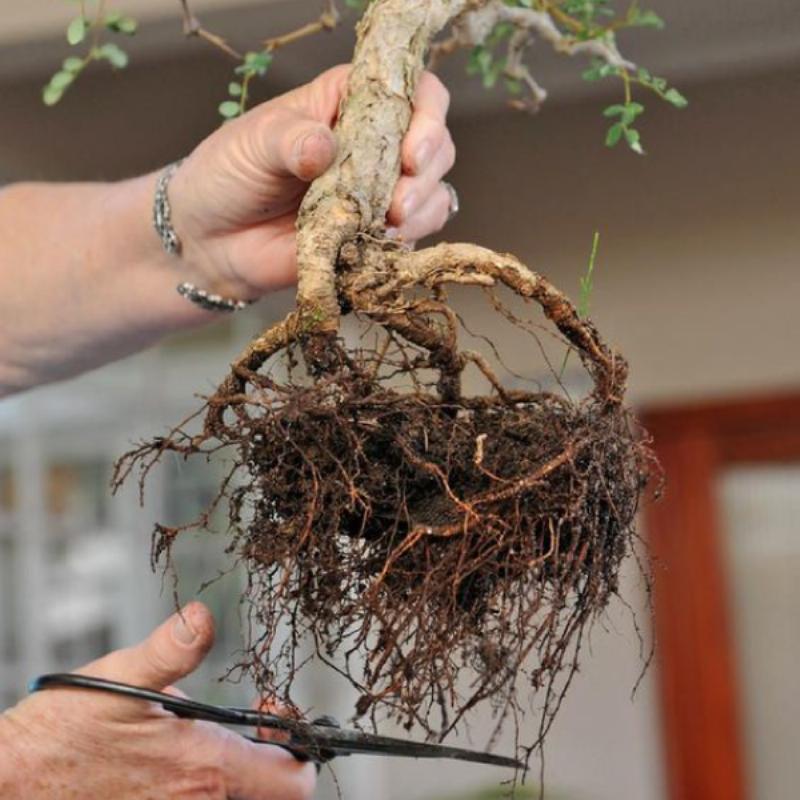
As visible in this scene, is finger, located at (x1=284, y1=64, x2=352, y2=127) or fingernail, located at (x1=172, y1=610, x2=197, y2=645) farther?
finger, located at (x1=284, y1=64, x2=352, y2=127)

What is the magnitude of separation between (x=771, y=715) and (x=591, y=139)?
159 cm

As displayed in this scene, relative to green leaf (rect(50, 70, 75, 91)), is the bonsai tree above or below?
below

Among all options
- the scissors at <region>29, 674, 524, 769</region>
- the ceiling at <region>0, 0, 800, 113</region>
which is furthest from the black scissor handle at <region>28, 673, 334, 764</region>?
the ceiling at <region>0, 0, 800, 113</region>

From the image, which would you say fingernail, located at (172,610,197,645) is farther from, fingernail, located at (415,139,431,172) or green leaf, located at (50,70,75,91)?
green leaf, located at (50,70,75,91)

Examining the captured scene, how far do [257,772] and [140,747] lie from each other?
0.11 meters

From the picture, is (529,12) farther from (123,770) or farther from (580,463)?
(123,770)

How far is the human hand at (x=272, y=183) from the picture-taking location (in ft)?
4.03

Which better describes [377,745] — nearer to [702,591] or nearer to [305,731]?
[305,731]

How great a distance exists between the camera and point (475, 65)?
158 cm

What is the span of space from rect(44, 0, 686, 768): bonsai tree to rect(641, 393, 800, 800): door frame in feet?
8.72

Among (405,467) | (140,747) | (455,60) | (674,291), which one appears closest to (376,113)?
(405,467)

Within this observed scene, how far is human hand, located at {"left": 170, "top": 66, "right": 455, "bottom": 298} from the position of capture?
4.03 feet

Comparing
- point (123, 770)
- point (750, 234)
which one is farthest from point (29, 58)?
point (123, 770)

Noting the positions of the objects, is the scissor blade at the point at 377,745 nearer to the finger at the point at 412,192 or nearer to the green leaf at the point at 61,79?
the finger at the point at 412,192
